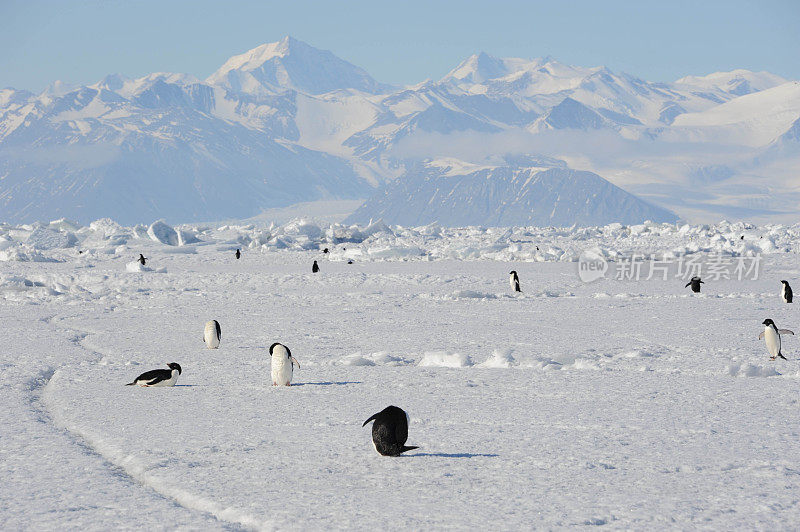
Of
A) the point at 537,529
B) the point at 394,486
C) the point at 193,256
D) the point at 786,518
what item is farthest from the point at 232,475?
the point at 193,256

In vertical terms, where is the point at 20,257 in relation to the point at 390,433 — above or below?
above

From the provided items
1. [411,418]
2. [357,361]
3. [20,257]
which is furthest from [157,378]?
[20,257]

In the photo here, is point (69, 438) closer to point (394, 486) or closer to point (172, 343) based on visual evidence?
point (394, 486)

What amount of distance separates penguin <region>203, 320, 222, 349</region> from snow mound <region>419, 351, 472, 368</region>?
107 inches

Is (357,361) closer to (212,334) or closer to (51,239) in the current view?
(212,334)

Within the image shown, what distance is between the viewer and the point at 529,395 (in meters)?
7.26

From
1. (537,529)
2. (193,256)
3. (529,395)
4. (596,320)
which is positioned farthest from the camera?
(193,256)

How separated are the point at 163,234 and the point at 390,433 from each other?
42332 mm

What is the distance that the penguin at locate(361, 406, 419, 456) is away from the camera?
5.18 meters

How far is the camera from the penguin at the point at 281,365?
24.6 ft

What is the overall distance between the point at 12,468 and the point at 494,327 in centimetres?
838

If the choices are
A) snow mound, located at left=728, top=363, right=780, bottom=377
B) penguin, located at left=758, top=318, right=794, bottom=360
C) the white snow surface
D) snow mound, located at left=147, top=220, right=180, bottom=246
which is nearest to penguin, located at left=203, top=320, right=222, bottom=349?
the white snow surface

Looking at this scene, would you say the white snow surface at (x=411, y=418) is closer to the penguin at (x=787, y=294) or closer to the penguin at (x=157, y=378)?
the penguin at (x=157, y=378)

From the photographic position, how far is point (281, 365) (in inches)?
297
